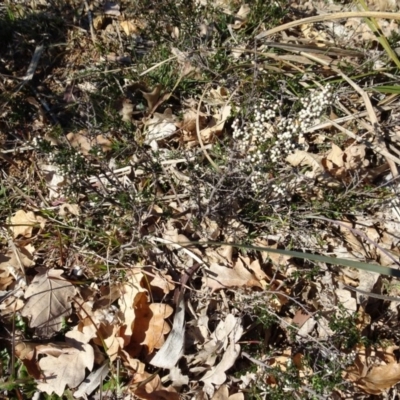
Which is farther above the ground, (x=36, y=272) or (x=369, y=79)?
(x=369, y=79)

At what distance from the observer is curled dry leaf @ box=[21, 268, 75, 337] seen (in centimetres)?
244

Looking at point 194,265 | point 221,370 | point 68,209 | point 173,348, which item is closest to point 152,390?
point 173,348

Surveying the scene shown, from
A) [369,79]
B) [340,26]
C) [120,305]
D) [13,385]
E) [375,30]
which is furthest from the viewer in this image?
[340,26]

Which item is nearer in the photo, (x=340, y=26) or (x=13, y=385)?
(x=13, y=385)

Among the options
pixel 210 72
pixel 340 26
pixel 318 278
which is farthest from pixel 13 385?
pixel 340 26

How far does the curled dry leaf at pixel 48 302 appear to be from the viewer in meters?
2.44

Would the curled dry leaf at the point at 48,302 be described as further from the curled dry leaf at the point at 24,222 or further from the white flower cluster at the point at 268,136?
the white flower cluster at the point at 268,136

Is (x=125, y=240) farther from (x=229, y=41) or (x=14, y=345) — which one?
(x=229, y=41)

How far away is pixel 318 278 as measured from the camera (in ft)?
8.64

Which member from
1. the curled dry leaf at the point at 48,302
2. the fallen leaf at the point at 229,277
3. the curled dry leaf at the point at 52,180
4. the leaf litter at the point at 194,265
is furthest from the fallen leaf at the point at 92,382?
the curled dry leaf at the point at 52,180

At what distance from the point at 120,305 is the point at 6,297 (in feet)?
1.98

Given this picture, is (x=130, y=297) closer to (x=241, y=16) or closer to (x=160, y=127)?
(x=160, y=127)

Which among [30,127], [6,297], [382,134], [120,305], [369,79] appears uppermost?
[30,127]

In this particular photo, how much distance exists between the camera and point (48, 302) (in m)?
2.46
